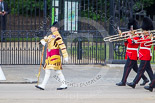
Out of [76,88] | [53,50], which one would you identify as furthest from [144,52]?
[53,50]

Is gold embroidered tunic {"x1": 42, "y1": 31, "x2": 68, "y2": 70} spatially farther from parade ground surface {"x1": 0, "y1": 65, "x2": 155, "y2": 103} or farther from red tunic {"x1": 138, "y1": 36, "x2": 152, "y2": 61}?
red tunic {"x1": 138, "y1": 36, "x2": 152, "y2": 61}

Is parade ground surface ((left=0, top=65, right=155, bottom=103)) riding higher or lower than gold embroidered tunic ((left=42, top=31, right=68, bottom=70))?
lower

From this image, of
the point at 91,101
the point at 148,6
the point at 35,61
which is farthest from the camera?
the point at 148,6

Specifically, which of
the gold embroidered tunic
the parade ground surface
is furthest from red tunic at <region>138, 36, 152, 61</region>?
the gold embroidered tunic

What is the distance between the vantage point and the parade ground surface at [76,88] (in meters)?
10.6

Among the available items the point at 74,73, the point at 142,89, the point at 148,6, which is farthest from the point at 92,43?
the point at 148,6

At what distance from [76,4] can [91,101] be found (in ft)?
23.7

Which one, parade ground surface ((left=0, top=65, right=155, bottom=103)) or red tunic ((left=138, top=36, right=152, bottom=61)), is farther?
red tunic ((left=138, top=36, right=152, bottom=61))

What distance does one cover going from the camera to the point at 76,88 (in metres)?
12.5

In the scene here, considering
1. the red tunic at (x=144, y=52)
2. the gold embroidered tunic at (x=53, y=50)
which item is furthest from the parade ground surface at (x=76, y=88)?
the red tunic at (x=144, y=52)

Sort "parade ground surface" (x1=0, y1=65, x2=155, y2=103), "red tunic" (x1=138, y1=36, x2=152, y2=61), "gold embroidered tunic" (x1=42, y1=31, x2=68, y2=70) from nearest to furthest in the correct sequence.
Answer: "parade ground surface" (x1=0, y1=65, x2=155, y2=103) < "gold embroidered tunic" (x1=42, y1=31, x2=68, y2=70) < "red tunic" (x1=138, y1=36, x2=152, y2=61)

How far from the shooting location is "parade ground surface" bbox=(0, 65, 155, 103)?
10.6 m

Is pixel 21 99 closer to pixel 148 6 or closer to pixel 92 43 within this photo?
pixel 92 43

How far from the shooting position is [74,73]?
15.4 metres
